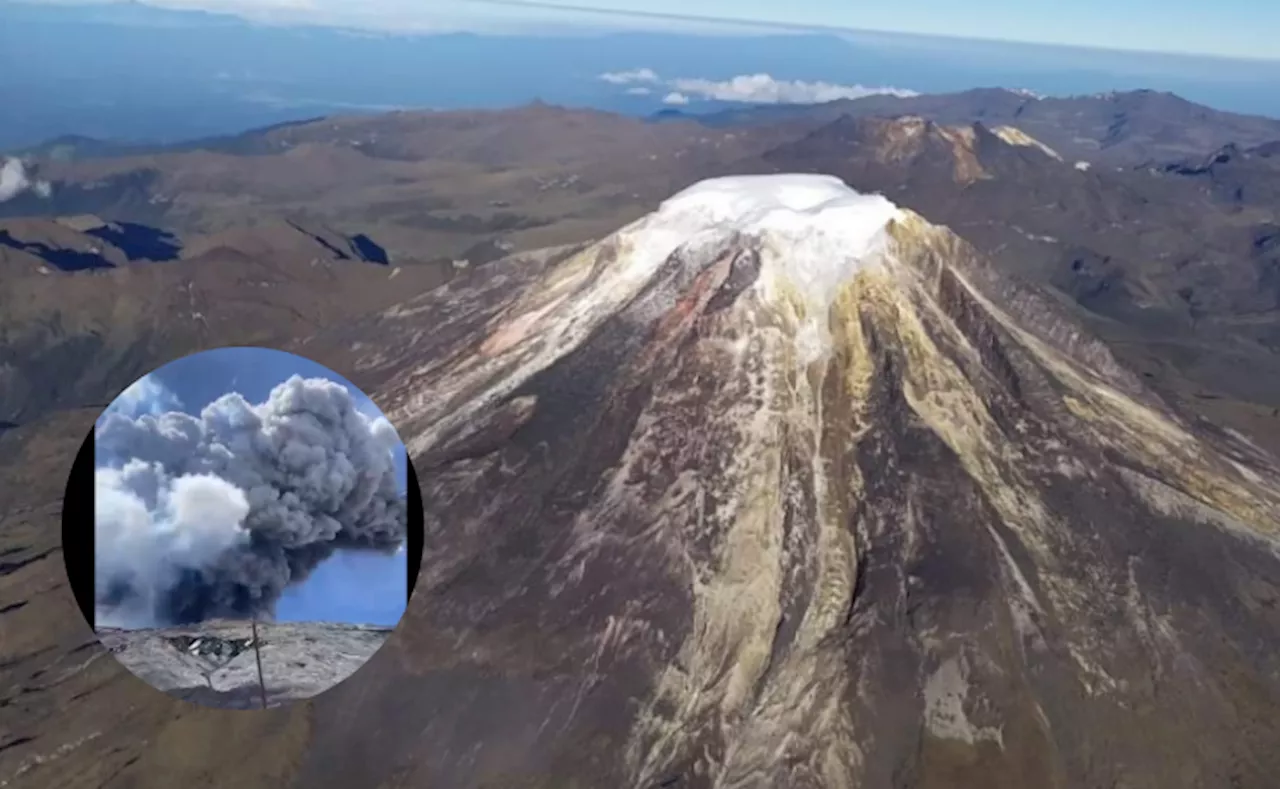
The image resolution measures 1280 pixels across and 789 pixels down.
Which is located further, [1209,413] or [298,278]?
[298,278]

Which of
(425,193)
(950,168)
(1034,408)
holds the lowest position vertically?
(425,193)

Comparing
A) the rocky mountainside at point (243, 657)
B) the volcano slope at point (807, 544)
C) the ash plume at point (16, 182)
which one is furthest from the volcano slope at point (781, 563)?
the ash plume at point (16, 182)

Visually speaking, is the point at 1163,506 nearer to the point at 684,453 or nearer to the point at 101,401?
the point at 684,453

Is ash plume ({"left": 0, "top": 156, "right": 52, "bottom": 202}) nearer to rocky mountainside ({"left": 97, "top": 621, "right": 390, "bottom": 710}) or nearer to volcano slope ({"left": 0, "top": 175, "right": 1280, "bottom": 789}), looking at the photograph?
volcano slope ({"left": 0, "top": 175, "right": 1280, "bottom": 789})

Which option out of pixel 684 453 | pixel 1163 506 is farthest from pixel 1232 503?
pixel 684 453

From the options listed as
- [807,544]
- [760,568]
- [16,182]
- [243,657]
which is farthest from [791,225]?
[16,182]

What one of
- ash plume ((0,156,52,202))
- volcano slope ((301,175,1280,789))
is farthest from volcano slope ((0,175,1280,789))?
ash plume ((0,156,52,202))

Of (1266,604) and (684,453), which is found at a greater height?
(684,453)
